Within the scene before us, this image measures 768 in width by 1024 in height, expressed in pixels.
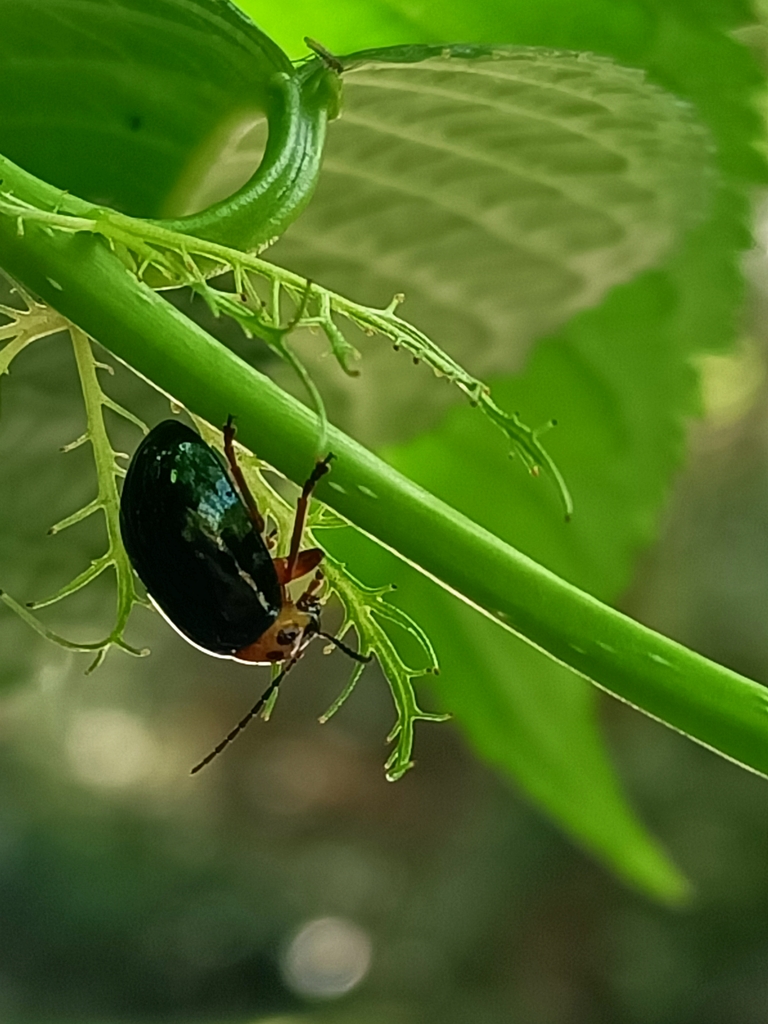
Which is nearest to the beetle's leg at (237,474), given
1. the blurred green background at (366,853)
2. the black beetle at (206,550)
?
the black beetle at (206,550)

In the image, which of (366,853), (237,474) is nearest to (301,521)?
(237,474)

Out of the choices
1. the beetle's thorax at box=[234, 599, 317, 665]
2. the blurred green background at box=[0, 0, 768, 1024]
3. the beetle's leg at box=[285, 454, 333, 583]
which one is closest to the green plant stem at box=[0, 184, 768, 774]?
the beetle's leg at box=[285, 454, 333, 583]

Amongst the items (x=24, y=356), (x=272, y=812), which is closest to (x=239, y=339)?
(x=24, y=356)

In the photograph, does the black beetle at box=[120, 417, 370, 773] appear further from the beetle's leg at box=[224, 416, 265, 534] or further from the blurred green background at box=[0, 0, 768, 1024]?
the blurred green background at box=[0, 0, 768, 1024]

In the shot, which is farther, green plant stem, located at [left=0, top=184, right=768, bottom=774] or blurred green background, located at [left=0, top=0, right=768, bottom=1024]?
blurred green background, located at [left=0, top=0, right=768, bottom=1024]

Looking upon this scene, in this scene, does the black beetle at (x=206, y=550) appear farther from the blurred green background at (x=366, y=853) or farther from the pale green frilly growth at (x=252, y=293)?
the blurred green background at (x=366, y=853)

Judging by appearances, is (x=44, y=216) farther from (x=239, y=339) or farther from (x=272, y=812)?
(x=272, y=812)

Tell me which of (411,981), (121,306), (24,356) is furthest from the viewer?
(411,981)
